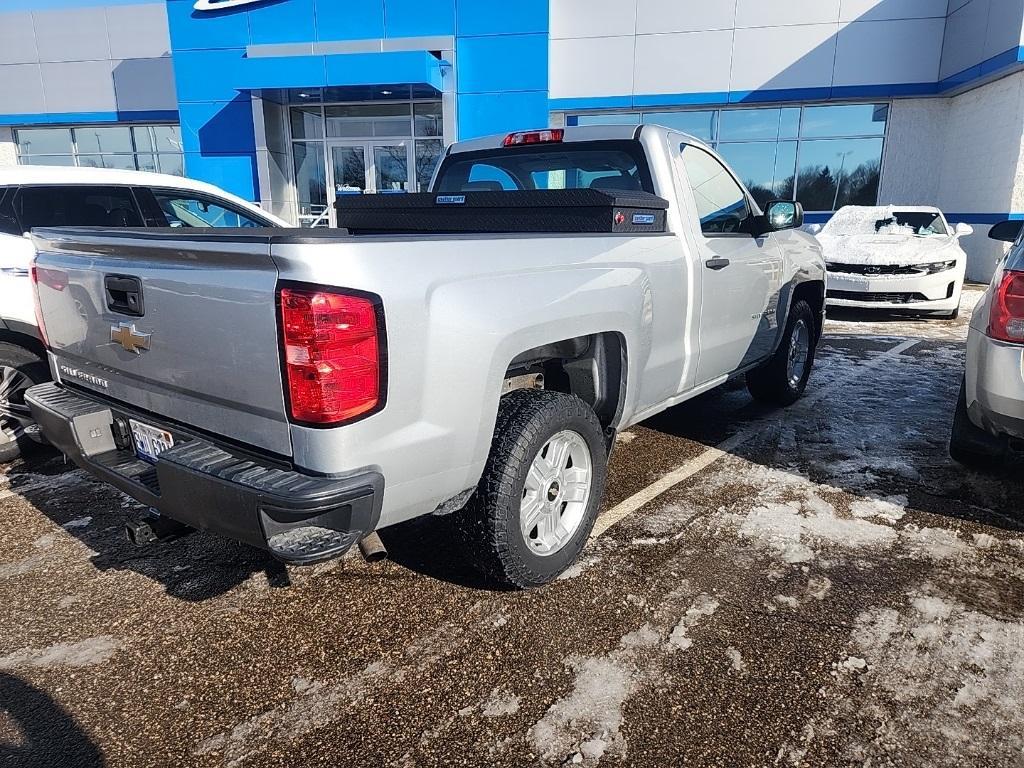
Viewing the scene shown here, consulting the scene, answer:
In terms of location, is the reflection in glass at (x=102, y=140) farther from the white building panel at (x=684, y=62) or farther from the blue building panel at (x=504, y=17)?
the white building panel at (x=684, y=62)

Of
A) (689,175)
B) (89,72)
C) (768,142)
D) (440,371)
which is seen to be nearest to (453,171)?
(689,175)

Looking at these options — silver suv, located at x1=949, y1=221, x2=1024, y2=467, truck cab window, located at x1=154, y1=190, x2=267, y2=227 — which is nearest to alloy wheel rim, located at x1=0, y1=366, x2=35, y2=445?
truck cab window, located at x1=154, y1=190, x2=267, y2=227

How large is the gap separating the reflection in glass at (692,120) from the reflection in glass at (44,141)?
18.1 meters

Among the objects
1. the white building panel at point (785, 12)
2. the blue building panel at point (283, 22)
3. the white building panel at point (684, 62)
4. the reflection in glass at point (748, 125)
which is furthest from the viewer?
the reflection in glass at point (748, 125)

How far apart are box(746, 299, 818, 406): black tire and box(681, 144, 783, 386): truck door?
19.9 inches

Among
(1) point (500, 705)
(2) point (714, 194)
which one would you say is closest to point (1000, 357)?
(2) point (714, 194)

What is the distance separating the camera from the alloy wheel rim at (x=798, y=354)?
5.52 meters

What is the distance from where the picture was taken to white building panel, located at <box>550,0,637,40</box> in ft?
58.1

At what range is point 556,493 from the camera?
303cm

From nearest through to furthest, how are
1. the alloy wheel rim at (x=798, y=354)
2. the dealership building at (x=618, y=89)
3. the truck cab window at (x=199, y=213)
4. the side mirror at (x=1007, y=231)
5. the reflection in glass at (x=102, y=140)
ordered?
the side mirror at (x=1007, y=231), the truck cab window at (x=199, y=213), the alloy wheel rim at (x=798, y=354), the dealership building at (x=618, y=89), the reflection in glass at (x=102, y=140)

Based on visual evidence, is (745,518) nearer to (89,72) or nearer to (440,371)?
(440,371)

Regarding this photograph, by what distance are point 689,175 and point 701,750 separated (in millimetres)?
3014

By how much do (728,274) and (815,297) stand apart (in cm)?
209

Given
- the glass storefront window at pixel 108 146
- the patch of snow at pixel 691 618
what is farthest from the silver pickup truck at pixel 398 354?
the glass storefront window at pixel 108 146
